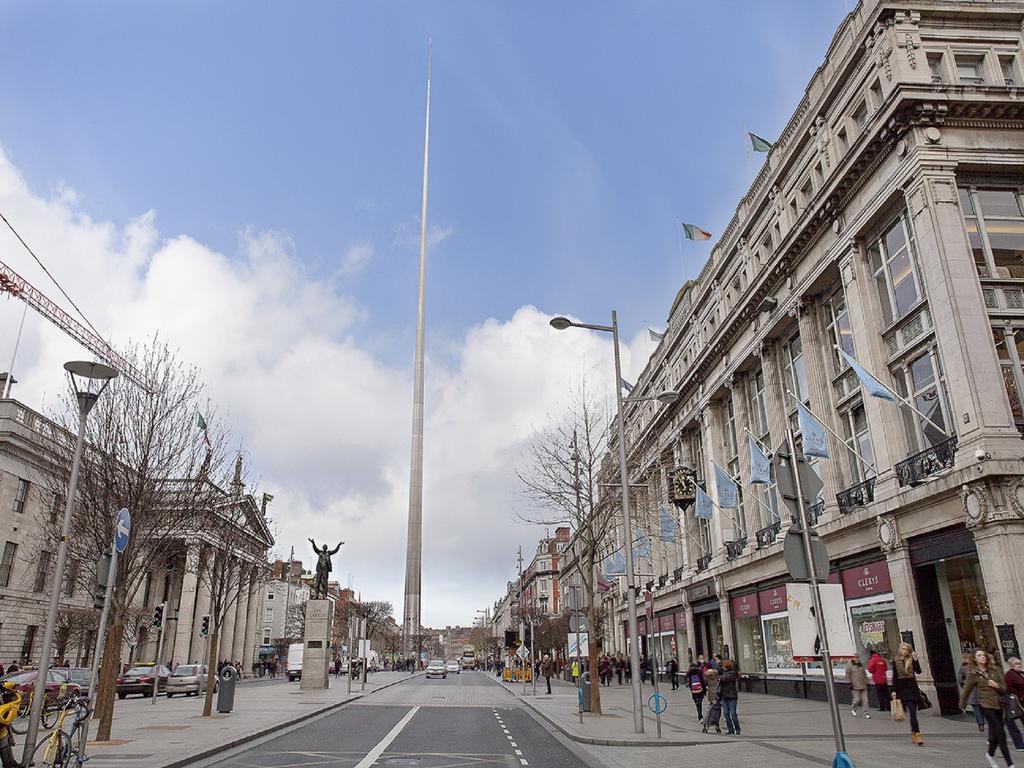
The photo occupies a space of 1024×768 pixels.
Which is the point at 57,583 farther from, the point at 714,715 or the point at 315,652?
the point at 315,652

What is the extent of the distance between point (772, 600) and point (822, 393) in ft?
32.9

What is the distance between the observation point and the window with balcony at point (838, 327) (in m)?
26.9

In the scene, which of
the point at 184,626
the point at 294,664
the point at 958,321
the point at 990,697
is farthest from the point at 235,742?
the point at 294,664

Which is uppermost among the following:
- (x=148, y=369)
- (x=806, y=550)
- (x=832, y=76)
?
(x=832, y=76)

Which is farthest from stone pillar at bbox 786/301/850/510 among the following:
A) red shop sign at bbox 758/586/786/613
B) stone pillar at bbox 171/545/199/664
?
stone pillar at bbox 171/545/199/664

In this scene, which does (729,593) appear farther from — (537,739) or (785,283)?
(537,739)

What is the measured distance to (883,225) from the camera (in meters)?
24.5

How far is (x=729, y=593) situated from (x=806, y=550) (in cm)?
3116

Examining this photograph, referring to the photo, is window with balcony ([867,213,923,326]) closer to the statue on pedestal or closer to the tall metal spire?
the statue on pedestal

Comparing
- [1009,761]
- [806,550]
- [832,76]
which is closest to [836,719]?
[806,550]

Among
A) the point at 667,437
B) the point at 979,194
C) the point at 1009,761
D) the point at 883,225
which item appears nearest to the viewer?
the point at 1009,761

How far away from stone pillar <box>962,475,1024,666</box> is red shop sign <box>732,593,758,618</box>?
647 inches

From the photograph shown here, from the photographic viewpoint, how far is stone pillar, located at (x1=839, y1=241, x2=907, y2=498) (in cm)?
2273

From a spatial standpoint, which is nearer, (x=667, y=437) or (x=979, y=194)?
(x=979, y=194)
